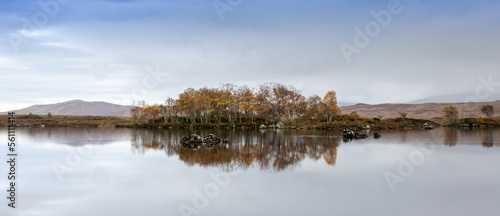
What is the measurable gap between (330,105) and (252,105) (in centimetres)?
2020

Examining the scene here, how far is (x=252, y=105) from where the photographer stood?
93.8m

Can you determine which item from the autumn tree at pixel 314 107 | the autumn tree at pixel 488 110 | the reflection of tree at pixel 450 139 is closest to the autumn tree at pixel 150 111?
the autumn tree at pixel 314 107

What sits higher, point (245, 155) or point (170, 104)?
point (170, 104)

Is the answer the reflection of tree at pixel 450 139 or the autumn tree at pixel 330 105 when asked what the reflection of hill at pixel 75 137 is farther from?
the autumn tree at pixel 330 105

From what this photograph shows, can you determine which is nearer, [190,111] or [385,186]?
[385,186]

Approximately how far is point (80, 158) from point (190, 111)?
71.6 metres

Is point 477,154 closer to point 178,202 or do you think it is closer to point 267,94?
point 178,202

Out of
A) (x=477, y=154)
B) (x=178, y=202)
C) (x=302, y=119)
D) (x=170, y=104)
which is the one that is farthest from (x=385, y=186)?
(x=170, y=104)

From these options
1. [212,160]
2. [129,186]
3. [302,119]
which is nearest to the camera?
[129,186]

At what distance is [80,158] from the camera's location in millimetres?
24922

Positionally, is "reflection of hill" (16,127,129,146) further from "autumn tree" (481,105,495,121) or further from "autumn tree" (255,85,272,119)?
"autumn tree" (481,105,495,121)

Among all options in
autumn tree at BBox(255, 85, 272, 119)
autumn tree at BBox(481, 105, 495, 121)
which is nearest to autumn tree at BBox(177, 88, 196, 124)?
autumn tree at BBox(255, 85, 272, 119)

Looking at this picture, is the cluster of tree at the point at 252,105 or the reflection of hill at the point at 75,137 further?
the cluster of tree at the point at 252,105

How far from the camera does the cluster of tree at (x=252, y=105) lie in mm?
93250
